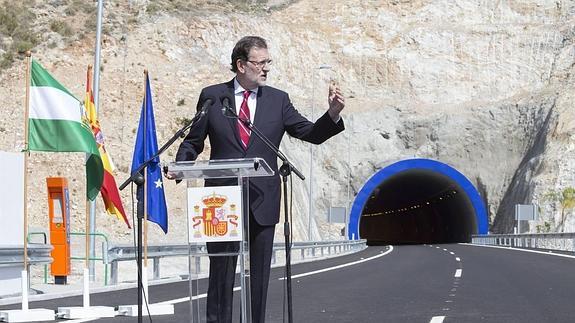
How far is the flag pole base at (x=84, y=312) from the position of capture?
12.2 metres

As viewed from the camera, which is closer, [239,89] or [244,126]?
[244,126]

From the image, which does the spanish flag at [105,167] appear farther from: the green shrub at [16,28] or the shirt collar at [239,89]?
the green shrub at [16,28]

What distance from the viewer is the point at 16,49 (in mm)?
53312

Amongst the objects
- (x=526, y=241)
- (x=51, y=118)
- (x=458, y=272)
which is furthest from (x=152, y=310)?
(x=526, y=241)

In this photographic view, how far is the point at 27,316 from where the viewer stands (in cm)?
1181

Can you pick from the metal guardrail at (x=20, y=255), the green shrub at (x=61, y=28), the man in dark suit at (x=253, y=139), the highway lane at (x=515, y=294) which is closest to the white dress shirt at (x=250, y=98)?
the man in dark suit at (x=253, y=139)

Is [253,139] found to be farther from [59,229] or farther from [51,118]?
[59,229]

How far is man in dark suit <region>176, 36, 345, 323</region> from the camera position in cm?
665

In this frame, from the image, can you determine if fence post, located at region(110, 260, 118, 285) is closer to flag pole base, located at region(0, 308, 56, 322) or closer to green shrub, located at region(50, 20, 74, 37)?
flag pole base, located at region(0, 308, 56, 322)

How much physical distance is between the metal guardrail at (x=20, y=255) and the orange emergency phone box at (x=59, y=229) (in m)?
2.29

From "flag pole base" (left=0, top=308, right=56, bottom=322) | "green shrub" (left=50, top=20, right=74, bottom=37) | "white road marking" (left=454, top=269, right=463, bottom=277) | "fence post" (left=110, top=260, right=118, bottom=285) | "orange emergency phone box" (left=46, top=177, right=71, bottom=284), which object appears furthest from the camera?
"green shrub" (left=50, top=20, right=74, bottom=37)

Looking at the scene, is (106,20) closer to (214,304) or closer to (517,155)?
(517,155)

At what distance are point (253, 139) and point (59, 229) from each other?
560 inches

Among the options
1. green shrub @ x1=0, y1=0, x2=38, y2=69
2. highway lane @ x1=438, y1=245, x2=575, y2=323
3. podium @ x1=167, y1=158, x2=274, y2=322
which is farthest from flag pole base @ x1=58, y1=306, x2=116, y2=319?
green shrub @ x1=0, y1=0, x2=38, y2=69
